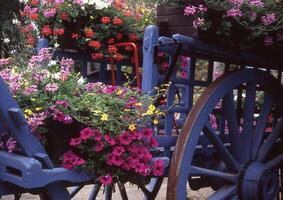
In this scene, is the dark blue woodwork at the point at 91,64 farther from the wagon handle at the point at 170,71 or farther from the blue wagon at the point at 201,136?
the wagon handle at the point at 170,71

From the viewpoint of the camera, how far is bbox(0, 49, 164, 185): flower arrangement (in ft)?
7.72

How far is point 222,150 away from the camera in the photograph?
301cm

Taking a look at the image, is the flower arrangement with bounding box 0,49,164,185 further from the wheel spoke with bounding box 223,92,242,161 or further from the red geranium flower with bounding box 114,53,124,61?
the red geranium flower with bounding box 114,53,124,61

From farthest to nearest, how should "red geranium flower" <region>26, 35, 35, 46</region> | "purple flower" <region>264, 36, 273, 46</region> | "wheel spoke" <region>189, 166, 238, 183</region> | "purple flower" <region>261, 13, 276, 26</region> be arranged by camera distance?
"red geranium flower" <region>26, 35, 35, 46</region> → "purple flower" <region>264, 36, 273, 46</region> → "purple flower" <region>261, 13, 276, 26</region> → "wheel spoke" <region>189, 166, 238, 183</region>

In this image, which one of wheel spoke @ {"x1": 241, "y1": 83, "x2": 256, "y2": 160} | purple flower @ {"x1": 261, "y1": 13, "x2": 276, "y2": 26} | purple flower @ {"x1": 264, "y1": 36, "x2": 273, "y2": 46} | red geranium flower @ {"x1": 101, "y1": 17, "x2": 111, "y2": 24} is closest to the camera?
purple flower @ {"x1": 261, "y1": 13, "x2": 276, "y2": 26}

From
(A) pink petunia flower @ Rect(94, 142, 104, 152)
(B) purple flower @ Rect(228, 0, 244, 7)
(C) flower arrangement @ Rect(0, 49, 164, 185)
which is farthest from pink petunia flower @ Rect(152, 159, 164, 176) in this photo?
(B) purple flower @ Rect(228, 0, 244, 7)

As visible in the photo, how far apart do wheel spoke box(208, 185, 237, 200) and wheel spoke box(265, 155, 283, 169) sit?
382 millimetres

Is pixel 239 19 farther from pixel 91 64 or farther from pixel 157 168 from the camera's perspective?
pixel 91 64

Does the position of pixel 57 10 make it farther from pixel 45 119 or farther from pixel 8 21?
pixel 8 21

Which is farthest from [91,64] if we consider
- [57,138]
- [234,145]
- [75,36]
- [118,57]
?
[57,138]

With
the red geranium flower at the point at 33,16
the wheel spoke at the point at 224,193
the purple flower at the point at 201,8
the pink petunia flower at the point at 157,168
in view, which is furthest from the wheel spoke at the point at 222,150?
the red geranium flower at the point at 33,16

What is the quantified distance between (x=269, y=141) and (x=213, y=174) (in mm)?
681

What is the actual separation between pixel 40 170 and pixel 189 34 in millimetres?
1226

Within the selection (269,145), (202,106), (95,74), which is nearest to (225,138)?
(269,145)
